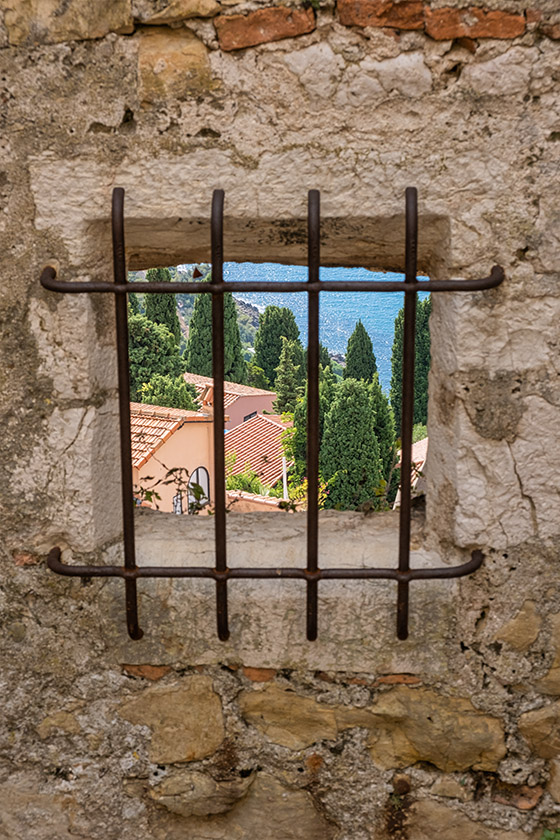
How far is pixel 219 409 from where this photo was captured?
4.92 ft

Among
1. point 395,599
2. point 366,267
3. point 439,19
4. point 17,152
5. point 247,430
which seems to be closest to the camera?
point 439,19

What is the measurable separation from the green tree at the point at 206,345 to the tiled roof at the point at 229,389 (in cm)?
34

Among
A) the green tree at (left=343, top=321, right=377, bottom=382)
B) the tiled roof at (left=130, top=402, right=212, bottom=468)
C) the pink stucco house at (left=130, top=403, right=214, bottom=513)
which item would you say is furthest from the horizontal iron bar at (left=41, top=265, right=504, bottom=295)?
the green tree at (left=343, top=321, right=377, bottom=382)

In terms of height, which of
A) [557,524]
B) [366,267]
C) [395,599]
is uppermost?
[366,267]

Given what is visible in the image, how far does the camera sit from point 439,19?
1389 millimetres

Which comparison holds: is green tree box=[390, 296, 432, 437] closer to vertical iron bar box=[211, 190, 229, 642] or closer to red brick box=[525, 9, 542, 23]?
vertical iron bar box=[211, 190, 229, 642]

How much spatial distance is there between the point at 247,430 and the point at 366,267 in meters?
17.2

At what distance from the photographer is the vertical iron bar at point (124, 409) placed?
4.76 ft

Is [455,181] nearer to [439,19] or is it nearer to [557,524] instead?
[439,19]

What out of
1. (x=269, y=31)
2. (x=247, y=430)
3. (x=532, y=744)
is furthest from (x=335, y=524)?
(x=247, y=430)

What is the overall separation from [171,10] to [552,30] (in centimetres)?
78

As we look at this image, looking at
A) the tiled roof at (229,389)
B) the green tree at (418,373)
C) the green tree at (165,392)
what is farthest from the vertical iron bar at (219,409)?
the green tree at (418,373)

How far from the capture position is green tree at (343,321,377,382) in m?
20.4

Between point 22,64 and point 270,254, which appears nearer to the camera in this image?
point 22,64
